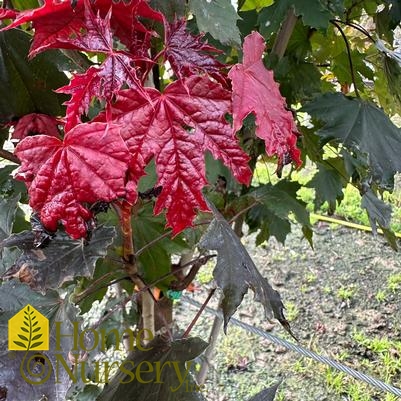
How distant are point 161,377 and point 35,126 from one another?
1.02 ft

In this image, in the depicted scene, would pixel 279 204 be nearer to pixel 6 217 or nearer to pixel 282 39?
pixel 282 39

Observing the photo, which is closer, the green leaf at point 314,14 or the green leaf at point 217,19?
the green leaf at point 217,19

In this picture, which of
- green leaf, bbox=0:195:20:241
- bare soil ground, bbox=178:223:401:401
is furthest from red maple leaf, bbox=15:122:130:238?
bare soil ground, bbox=178:223:401:401

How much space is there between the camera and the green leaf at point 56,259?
1.56ft

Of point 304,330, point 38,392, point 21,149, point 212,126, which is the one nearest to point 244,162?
point 212,126

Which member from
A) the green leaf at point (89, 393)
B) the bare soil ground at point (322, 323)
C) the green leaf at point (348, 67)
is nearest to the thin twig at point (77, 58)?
the green leaf at point (348, 67)

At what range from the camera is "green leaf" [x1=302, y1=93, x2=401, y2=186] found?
0.70m

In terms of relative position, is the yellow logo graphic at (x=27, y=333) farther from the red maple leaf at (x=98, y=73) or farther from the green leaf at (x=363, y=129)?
the green leaf at (x=363, y=129)

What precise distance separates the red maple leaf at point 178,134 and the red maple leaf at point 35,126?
0.16 meters

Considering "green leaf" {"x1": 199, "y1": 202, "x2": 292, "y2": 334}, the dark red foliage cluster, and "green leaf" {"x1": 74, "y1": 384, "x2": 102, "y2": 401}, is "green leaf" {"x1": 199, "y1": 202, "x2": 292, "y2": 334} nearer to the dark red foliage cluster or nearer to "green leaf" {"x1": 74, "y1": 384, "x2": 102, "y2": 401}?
the dark red foliage cluster

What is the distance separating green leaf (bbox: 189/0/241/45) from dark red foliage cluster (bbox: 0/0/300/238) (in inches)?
1.1

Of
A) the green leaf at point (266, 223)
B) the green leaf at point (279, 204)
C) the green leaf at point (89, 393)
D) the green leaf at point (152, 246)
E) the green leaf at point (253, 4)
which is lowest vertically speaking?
the green leaf at point (89, 393)

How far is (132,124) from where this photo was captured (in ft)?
1.32

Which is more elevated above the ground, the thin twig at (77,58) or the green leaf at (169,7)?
the green leaf at (169,7)
